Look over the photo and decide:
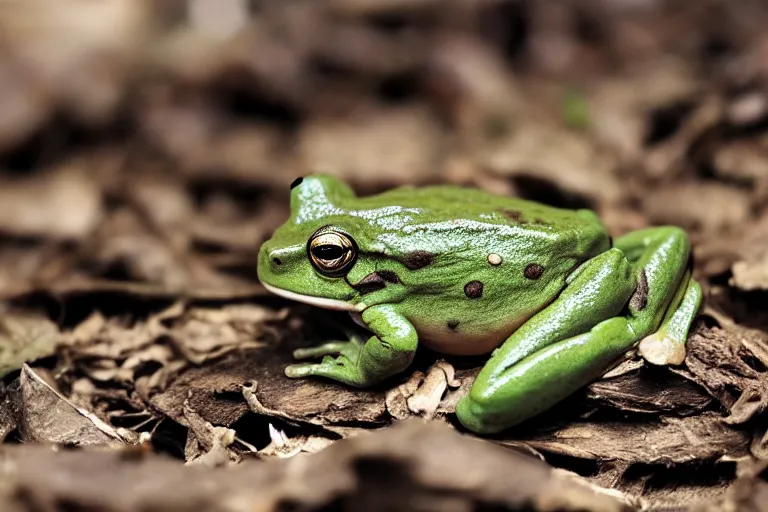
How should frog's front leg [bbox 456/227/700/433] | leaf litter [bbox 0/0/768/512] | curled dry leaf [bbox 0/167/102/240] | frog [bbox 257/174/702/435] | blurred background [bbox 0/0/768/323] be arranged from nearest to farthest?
leaf litter [bbox 0/0/768/512] < frog's front leg [bbox 456/227/700/433] < frog [bbox 257/174/702/435] < blurred background [bbox 0/0/768/323] < curled dry leaf [bbox 0/167/102/240]

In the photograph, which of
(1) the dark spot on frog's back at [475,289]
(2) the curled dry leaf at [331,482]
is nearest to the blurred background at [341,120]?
(1) the dark spot on frog's back at [475,289]

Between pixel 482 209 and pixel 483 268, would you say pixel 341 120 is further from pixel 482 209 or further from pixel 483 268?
pixel 483 268

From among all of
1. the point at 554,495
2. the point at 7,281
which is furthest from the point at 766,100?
the point at 7,281

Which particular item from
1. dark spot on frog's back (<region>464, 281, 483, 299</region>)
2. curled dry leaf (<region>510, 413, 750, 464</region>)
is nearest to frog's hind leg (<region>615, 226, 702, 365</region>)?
curled dry leaf (<region>510, 413, 750, 464</region>)

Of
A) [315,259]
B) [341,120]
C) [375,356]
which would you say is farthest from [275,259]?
[341,120]

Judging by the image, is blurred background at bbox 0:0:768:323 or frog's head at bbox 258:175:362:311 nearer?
frog's head at bbox 258:175:362:311

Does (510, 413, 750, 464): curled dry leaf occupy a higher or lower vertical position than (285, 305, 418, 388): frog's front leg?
lower

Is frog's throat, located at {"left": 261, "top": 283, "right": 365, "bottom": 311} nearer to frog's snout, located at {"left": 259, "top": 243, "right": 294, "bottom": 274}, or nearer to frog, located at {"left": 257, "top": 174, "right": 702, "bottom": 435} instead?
frog, located at {"left": 257, "top": 174, "right": 702, "bottom": 435}

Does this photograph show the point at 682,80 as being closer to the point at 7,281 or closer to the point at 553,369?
the point at 553,369
